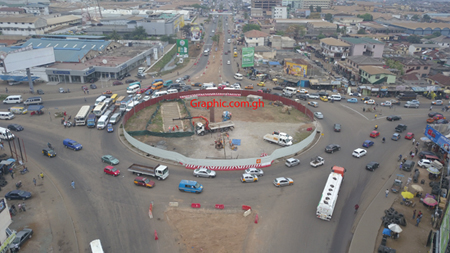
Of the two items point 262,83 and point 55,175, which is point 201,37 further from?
point 55,175

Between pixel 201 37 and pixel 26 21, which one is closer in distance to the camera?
pixel 26 21

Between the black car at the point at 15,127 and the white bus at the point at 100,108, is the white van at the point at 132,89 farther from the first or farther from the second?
the black car at the point at 15,127

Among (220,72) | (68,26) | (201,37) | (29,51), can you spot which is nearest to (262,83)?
(220,72)

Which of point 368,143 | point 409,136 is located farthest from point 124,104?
point 409,136

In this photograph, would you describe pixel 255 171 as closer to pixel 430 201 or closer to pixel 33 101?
pixel 430 201

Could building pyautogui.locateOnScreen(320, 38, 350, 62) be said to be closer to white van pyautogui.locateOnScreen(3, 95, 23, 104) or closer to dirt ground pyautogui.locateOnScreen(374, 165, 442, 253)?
dirt ground pyautogui.locateOnScreen(374, 165, 442, 253)
